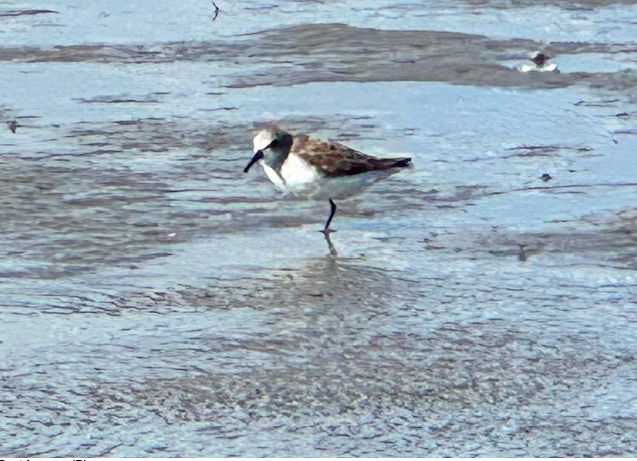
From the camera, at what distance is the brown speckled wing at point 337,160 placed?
839 centimetres

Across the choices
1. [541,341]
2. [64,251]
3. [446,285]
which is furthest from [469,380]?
[64,251]

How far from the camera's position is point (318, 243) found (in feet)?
26.2

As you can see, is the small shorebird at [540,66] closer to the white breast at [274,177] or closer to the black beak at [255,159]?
the black beak at [255,159]

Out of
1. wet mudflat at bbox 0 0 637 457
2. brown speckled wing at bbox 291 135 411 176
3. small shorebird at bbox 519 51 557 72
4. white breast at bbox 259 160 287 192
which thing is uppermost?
brown speckled wing at bbox 291 135 411 176

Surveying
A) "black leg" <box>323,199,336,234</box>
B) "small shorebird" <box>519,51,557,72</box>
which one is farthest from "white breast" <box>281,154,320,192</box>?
"small shorebird" <box>519,51,557,72</box>

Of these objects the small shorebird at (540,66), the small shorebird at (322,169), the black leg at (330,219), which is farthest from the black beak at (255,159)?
the small shorebird at (540,66)

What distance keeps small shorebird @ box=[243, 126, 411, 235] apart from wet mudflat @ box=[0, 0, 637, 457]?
0.56 ft

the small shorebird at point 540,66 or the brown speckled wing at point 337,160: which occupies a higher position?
the brown speckled wing at point 337,160

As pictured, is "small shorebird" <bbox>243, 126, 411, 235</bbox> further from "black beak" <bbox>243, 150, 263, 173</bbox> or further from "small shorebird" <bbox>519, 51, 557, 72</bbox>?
"small shorebird" <bbox>519, 51, 557, 72</bbox>

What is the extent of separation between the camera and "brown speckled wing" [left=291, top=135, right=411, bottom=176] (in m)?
8.39

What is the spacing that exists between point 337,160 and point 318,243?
0.62 metres

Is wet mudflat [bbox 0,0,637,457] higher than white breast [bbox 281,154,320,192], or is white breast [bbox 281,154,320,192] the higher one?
white breast [bbox 281,154,320,192]

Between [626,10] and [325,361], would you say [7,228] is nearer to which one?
[325,361]

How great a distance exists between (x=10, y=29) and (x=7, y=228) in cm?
496
